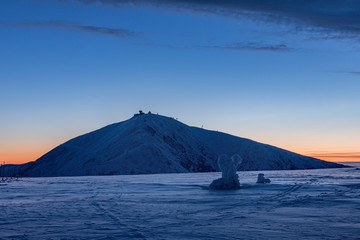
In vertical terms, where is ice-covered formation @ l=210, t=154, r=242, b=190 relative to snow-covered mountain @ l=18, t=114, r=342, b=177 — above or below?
below

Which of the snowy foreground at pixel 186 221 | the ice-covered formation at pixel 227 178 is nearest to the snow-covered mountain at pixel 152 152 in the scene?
the ice-covered formation at pixel 227 178

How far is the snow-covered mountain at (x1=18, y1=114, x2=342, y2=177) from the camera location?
113 metres

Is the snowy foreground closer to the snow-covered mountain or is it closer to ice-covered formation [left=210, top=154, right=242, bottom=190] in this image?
ice-covered formation [left=210, top=154, right=242, bottom=190]

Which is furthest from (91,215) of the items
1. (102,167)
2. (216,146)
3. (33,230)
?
(216,146)

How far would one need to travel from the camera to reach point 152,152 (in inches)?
4626

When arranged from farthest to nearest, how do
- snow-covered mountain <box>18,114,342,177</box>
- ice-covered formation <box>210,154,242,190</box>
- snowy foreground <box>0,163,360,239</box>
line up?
snow-covered mountain <box>18,114,342,177</box>
ice-covered formation <box>210,154,242,190</box>
snowy foreground <box>0,163,360,239</box>

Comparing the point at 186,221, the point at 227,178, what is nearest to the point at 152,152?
the point at 227,178

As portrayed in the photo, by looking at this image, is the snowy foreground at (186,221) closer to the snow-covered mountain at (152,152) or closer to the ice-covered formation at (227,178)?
the ice-covered formation at (227,178)

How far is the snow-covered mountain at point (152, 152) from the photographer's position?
113 meters

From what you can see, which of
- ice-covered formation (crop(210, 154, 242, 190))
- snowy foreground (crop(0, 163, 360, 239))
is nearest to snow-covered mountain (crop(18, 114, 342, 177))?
ice-covered formation (crop(210, 154, 242, 190))

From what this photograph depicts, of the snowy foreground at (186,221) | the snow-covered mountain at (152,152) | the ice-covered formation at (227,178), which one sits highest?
the snow-covered mountain at (152,152)

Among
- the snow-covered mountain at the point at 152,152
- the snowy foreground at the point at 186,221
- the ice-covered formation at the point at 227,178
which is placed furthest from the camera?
the snow-covered mountain at the point at 152,152

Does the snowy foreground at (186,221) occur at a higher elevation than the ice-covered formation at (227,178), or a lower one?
lower

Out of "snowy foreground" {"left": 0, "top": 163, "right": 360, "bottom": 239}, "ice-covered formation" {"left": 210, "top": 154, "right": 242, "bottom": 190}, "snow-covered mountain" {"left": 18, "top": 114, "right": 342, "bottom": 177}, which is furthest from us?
"snow-covered mountain" {"left": 18, "top": 114, "right": 342, "bottom": 177}
